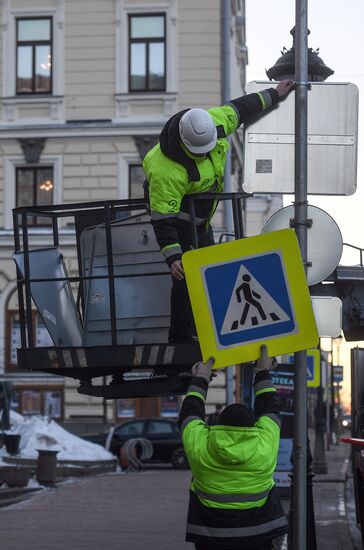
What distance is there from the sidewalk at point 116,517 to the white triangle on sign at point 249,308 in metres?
8.34

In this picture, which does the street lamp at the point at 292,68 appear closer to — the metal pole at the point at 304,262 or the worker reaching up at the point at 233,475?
the metal pole at the point at 304,262

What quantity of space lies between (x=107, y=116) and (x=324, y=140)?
1226 inches

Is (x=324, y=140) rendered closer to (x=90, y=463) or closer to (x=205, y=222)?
(x=205, y=222)

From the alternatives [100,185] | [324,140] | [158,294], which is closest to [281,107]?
[324,140]

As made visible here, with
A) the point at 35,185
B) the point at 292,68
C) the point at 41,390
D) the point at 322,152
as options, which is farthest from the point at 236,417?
the point at 35,185

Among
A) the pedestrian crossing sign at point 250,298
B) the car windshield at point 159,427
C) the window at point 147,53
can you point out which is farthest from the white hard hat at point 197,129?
the window at point 147,53

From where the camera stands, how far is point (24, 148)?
129 feet

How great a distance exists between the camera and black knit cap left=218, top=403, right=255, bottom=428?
24.1 feet

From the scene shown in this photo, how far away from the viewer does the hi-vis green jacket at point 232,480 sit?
7.33 m

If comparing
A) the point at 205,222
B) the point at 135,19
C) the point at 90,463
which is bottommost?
the point at 90,463

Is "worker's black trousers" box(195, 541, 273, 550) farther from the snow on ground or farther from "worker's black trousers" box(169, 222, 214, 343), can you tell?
the snow on ground

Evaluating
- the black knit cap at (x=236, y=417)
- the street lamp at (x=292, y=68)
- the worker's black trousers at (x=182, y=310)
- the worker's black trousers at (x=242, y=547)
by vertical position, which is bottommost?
the worker's black trousers at (x=242, y=547)

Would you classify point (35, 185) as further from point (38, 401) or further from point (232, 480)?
point (232, 480)

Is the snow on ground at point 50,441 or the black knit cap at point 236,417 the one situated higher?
the black knit cap at point 236,417
